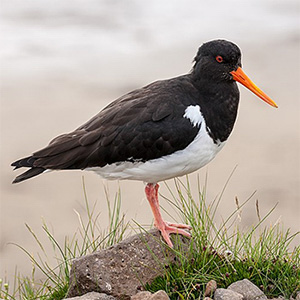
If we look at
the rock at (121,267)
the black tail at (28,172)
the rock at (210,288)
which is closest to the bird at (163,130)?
the black tail at (28,172)

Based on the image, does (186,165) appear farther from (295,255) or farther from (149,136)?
(295,255)

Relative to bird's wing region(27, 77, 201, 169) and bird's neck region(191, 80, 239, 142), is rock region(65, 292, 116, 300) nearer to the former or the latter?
bird's wing region(27, 77, 201, 169)

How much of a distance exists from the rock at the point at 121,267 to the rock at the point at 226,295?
65 cm

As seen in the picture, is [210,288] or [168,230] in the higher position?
[168,230]

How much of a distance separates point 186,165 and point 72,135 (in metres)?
Answer: 1.12

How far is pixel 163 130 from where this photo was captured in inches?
216

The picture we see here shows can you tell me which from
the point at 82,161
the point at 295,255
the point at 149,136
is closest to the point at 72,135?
the point at 82,161

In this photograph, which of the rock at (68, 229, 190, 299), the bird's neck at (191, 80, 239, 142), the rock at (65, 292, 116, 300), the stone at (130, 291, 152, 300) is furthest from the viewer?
the bird's neck at (191, 80, 239, 142)

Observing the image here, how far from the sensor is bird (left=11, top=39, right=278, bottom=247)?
551 cm

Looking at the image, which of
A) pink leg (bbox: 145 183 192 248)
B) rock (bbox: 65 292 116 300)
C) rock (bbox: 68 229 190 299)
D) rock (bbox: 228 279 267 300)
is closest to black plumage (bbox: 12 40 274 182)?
pink leg (bbox: 145 183 192 248)

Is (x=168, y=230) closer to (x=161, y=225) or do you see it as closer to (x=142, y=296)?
(x=161, y=225)

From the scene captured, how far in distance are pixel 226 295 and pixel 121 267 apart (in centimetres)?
100

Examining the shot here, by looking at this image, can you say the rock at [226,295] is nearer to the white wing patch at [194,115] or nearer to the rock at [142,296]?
the rock at [142,296]

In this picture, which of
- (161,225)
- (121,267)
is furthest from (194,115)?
(121,267)
